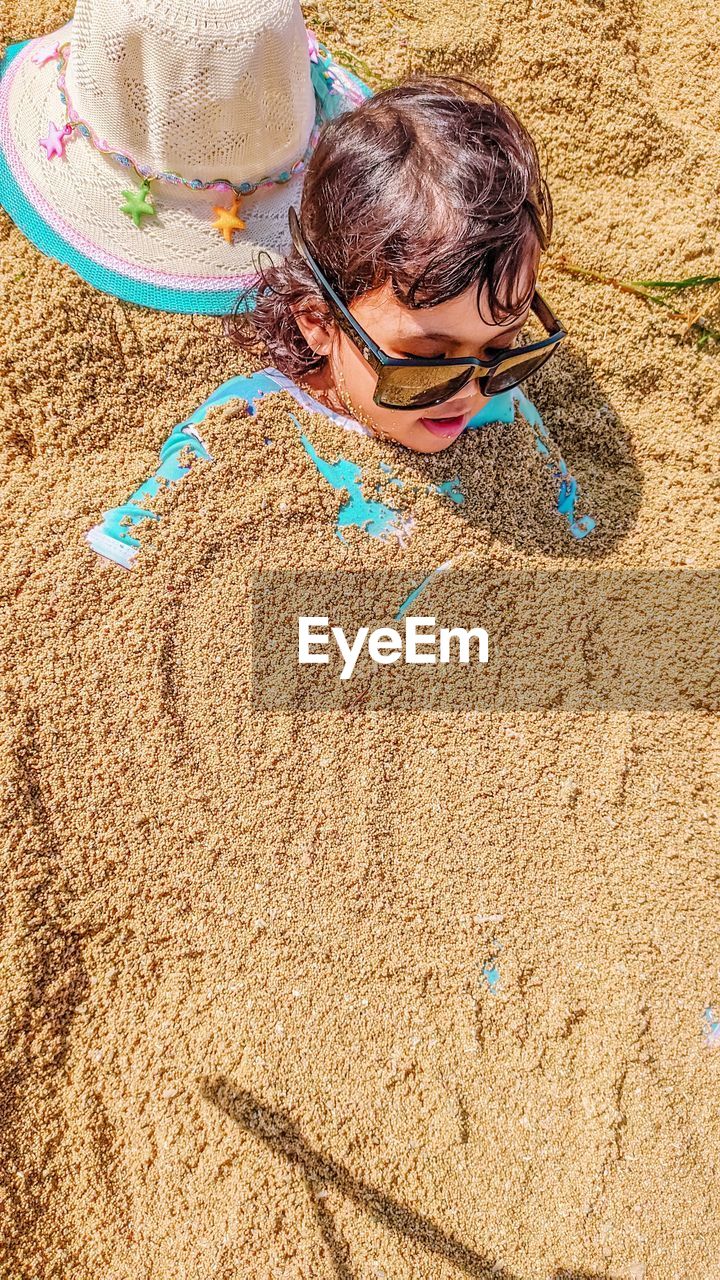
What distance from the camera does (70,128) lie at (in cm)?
152

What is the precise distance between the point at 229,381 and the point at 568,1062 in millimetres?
1483

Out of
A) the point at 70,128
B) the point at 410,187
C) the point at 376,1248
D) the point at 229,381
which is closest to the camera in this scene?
the point at 410,187

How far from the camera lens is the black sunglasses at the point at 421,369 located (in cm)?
135

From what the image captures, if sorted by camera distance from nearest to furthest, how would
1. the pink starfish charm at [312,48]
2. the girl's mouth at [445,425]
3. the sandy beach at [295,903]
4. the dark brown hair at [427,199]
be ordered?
the dark brown hair at [427,199] < the sandy beach at [295,903] < the girl's mouth at [445,425] < the pink starfish charm at [312,48]

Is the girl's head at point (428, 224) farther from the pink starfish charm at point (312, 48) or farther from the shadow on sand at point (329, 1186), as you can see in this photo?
the shadow on sand at point (329, 1186)

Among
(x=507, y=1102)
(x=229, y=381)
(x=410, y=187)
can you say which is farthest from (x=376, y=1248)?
(x=410, y=187)

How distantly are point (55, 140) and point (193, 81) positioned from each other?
1.24ft

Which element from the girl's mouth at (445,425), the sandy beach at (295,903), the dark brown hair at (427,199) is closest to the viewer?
the dark brown hair at (427,199)

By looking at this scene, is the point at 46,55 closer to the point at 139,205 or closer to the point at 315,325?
the point at 139,205

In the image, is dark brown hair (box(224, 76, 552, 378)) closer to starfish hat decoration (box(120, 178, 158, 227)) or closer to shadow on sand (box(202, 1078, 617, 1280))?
starfish hat decoration (box(120, 178, 158, 227))

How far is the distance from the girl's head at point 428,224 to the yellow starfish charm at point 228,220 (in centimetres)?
14

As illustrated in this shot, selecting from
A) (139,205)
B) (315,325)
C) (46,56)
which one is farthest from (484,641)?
(46,56)

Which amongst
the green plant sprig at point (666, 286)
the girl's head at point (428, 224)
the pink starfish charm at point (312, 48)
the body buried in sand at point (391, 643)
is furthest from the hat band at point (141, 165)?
the body buried in sand at point (391, 643)

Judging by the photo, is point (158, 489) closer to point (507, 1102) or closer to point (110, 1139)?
point (110, 1139)
